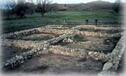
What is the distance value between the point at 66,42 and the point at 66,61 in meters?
0.54

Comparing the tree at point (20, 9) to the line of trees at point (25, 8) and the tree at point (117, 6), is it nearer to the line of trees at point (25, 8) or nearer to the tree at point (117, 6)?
the line of trees at point (25, 8)

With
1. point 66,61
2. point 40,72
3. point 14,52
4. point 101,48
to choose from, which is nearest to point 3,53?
point 14,52

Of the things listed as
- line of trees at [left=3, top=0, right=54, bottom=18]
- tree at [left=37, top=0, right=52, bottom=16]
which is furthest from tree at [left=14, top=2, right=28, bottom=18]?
tree at [left=37, top=0, right=52, bottom=16]

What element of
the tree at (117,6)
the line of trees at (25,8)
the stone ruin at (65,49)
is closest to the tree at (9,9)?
the line of trees at (25,8)

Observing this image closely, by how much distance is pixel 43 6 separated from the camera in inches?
144

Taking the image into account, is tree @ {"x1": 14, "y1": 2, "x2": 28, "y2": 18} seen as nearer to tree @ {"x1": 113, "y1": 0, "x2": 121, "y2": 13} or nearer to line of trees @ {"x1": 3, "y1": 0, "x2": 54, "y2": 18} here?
line of trees @ {"x1": 3, "y1": 0, "x2": 54, "y2": 18}

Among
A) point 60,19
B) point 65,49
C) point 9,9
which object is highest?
point 9,9

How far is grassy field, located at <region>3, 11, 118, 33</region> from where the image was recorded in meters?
3.66

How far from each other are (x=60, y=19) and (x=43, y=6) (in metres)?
0.31

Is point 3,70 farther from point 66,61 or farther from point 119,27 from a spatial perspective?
point 119,27

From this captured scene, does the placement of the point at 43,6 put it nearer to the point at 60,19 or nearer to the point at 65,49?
the point at 60,19

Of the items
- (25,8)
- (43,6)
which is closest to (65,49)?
(43,6)

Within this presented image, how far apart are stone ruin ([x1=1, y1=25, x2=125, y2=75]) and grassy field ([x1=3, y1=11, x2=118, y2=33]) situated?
8cm

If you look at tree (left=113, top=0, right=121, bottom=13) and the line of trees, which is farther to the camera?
the line of trees
